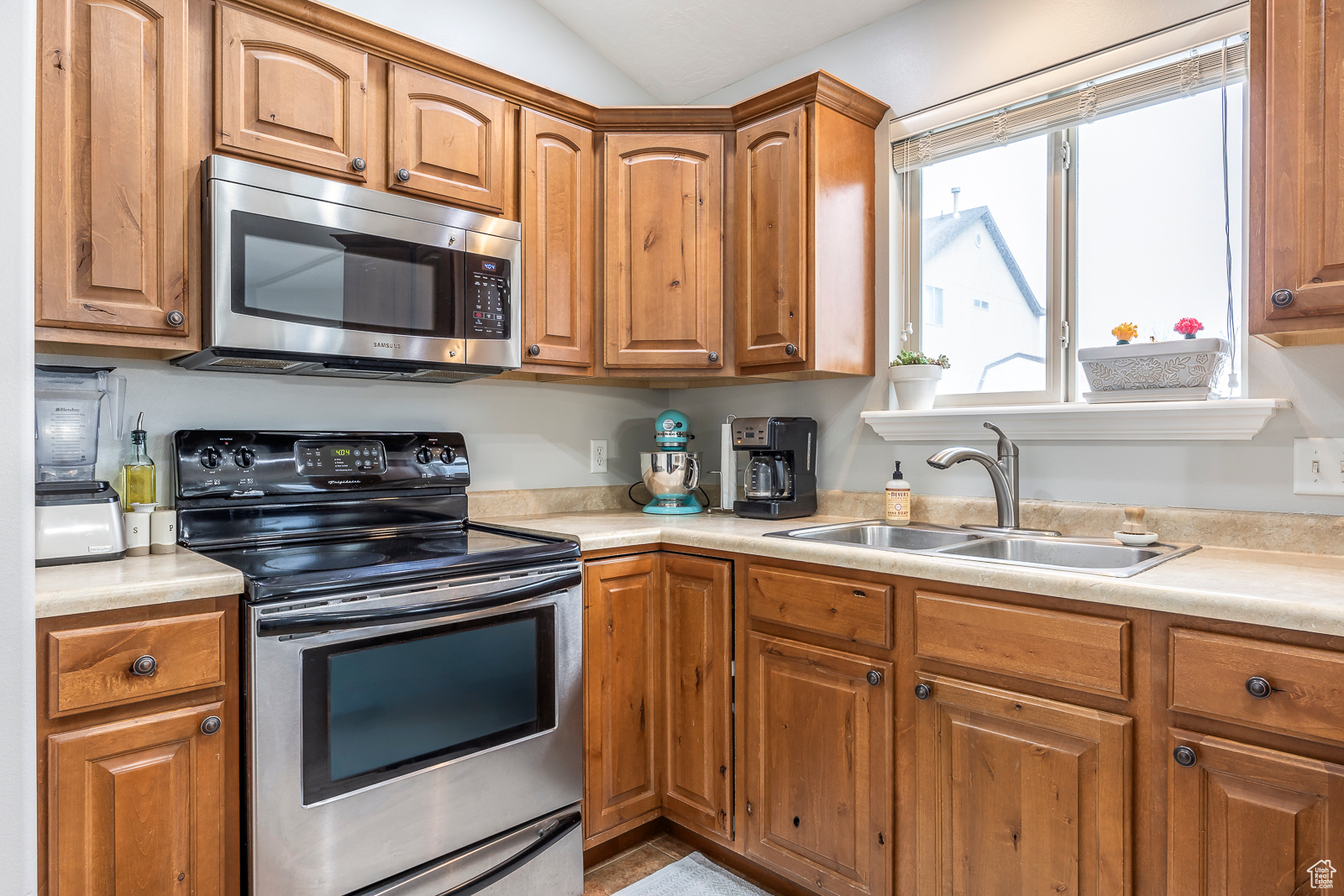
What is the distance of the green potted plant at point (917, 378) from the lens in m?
2.24

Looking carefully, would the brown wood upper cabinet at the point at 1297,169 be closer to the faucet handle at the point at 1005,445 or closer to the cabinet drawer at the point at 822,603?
the faucet handle at the point at 1005,445

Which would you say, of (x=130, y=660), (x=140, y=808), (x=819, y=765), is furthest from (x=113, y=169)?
(x=819, y=765)

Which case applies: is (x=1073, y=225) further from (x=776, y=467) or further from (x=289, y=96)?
(x=289, y=96)

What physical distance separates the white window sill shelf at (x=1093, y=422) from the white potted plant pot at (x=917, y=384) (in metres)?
0.05

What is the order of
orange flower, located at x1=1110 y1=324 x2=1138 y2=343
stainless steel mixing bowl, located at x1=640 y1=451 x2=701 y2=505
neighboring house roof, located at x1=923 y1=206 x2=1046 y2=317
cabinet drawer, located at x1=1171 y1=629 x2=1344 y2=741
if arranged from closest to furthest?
cabinet drawer, located at x1=1171 y1=629 x2=1344 y2=741
orange flower, located at x1=1110 y1=324 x2=1138 y2=343
neighboring house roof, located at x1=923 y1=206 x2=1046 y2=317
stainless steel mixing bowl, located at x1=640 y1=451 x2=701 y2=505

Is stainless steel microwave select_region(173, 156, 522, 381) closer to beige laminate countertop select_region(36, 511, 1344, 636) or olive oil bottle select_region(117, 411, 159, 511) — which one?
olive oil bottle select_region(117, 411, 159, 511)

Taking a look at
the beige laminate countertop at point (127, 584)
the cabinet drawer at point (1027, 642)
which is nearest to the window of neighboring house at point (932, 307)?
the cabinet drawer at point (1027, 642)

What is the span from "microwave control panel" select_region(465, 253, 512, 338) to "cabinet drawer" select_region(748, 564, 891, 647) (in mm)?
966

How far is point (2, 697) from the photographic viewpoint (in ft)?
1.98

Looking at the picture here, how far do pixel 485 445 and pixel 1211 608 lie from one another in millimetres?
1955

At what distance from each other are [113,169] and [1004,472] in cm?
218

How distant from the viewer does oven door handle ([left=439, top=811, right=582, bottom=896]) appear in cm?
168

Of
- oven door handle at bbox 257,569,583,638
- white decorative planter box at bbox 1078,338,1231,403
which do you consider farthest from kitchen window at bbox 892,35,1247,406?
oven door handle at bbox 257,569,583,638

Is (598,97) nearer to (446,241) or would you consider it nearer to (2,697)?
(446,241)
